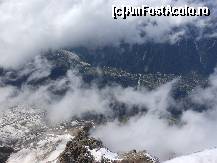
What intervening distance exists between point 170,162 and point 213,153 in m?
5.13

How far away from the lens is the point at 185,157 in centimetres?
6438

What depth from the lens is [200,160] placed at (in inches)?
2448

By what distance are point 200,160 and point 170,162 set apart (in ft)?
11.4

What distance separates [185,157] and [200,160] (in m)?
2.60

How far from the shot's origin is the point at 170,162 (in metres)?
63.1

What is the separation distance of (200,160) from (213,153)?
2087 millimetres

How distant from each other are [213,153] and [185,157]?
3363mm

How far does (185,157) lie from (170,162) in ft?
7.70
